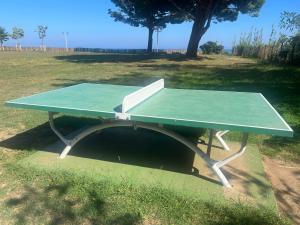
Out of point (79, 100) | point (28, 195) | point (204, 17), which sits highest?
point (204, 17)

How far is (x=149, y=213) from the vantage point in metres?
3.54

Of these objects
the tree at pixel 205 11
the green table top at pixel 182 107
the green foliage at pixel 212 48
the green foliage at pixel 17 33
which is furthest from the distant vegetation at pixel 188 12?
the green foliage at pixel 17 33

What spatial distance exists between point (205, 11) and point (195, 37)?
235 centimetres

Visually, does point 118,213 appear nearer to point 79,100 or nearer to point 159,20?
point 79,100

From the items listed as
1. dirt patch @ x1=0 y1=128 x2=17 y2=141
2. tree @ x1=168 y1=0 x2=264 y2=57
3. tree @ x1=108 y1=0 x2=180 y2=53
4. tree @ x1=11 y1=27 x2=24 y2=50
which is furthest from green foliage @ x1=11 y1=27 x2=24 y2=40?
dirt patch @ x1=0 y1=128 x2=17 y2=141

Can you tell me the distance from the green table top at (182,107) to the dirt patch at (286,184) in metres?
1.08

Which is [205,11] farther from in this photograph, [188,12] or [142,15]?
[142,15]

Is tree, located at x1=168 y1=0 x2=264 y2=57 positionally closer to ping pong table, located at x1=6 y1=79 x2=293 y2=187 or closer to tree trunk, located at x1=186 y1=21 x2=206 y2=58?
tree trunk, located at x1=186 y1=21 x2=206 y2=58

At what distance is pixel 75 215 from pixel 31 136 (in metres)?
3.20

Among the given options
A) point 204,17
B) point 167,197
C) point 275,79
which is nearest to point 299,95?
point 275,79

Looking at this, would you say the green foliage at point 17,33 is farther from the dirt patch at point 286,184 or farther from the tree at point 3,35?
the dirt patch at point 286,184

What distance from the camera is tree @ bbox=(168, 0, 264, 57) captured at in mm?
25386

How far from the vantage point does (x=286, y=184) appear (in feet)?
14.4

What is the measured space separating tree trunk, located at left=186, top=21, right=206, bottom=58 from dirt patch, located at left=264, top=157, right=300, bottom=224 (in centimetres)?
2239
